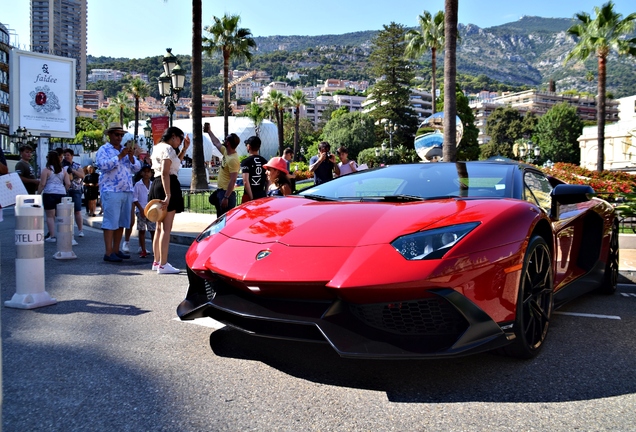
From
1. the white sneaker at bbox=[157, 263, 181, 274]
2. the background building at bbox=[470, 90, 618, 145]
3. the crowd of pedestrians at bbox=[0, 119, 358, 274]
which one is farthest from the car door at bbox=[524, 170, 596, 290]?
the background building at bbox=[470, 90, 618, 145]

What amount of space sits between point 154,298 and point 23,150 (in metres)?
5.40

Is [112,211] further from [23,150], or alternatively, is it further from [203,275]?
[203,275]

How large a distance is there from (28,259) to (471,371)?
363cm

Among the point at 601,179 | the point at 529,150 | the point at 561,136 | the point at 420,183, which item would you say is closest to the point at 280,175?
the point at 420,183

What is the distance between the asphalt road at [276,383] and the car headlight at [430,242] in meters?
0.65

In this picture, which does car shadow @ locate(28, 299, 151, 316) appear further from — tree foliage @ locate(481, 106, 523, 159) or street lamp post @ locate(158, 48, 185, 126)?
tree foliage @ locate(481, 106, 523, 159)

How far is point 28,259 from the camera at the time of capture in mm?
4762

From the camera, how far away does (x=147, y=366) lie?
124 inches

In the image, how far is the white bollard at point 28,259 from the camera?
473 centimetres

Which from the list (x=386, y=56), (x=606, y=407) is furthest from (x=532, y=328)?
(x=386, y=56)

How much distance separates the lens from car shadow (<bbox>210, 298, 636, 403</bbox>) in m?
2.79

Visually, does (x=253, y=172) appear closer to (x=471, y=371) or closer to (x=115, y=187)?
(x=115, y=187)

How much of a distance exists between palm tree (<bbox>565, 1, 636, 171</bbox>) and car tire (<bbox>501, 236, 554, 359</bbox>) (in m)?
31.5

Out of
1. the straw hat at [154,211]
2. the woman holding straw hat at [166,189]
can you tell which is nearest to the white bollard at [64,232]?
the woman holding straw hat at [166,189]
